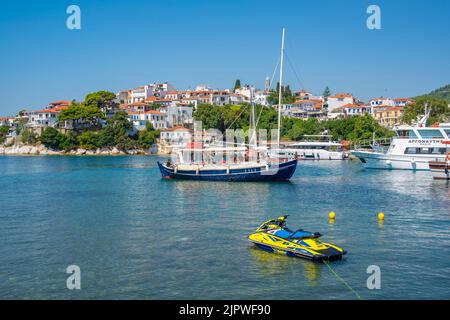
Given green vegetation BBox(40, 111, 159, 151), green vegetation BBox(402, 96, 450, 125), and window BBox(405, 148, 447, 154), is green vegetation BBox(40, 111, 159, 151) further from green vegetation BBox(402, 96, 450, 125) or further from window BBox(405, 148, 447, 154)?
window BBox(405, 148, 447, 154)

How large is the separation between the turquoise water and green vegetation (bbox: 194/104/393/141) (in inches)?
2524

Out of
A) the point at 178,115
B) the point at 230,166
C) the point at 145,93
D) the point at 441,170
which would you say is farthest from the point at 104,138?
the point at 441,170

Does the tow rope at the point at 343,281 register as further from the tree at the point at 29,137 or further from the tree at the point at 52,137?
the tree at the point at 29,137

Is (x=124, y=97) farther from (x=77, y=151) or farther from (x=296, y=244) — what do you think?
(x=296, y=244)

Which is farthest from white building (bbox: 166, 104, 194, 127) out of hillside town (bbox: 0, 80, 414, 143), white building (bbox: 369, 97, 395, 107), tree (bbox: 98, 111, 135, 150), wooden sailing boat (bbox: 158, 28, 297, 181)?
wooden sailing boat (bbox: 158, 28, 297, 181)

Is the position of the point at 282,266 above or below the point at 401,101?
below

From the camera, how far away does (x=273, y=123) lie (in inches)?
4513

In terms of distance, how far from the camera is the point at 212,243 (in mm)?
21719

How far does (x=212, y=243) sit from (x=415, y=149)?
152 feet

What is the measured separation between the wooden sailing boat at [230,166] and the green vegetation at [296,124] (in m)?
51.7

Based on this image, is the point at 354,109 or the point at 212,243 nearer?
the point at 212,243

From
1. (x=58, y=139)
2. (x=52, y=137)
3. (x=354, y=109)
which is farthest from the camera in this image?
(x=354, y=109)

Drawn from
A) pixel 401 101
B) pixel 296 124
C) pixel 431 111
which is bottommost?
pixel 296 124

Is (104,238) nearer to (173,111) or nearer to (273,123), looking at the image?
(273,123)
